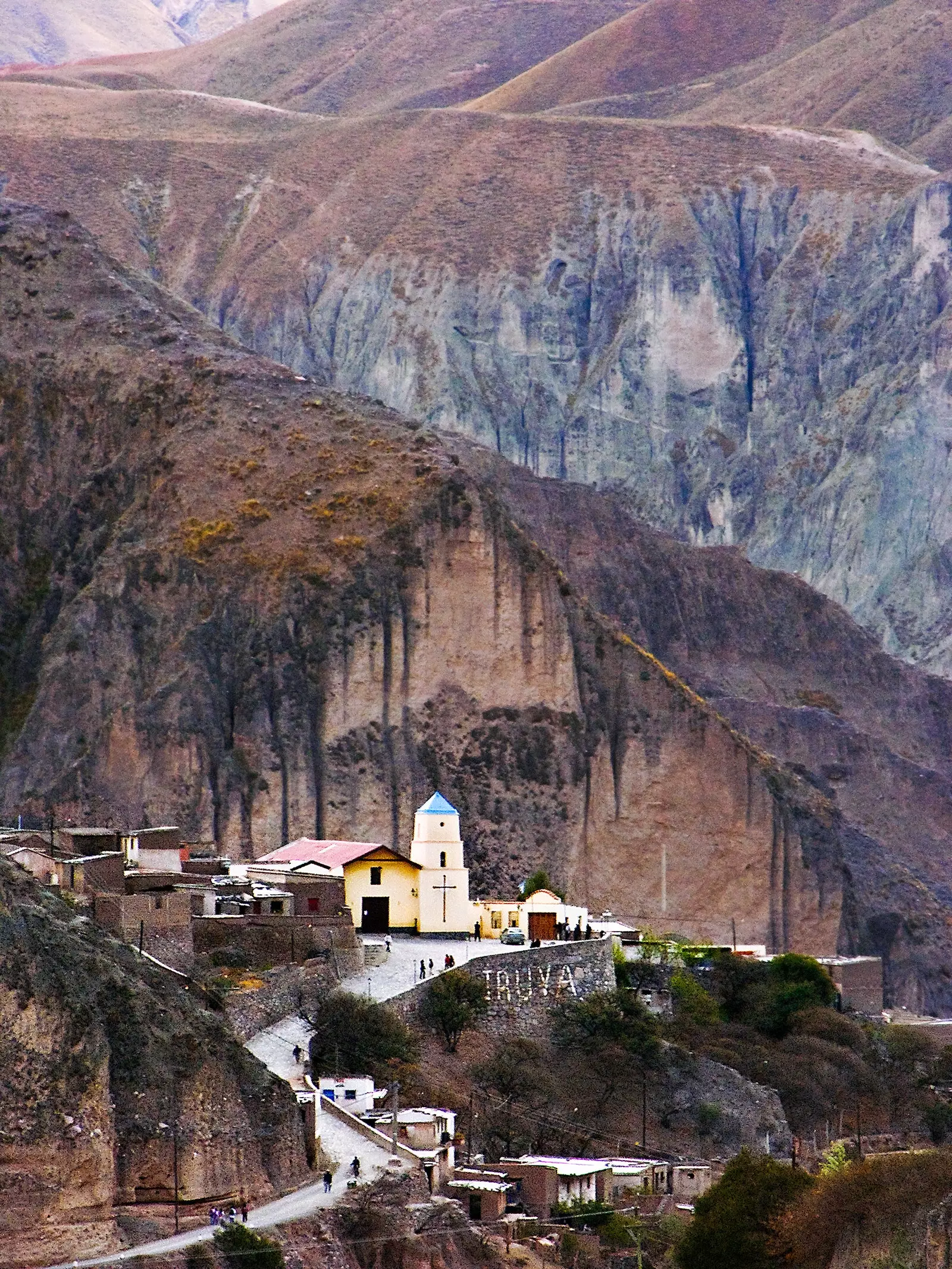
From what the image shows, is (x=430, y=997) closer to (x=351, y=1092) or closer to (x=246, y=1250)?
(x=351, y=1092)

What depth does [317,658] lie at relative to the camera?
128625 millimetres

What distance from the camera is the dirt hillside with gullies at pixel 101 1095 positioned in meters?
51.4

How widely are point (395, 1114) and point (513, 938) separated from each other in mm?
19556

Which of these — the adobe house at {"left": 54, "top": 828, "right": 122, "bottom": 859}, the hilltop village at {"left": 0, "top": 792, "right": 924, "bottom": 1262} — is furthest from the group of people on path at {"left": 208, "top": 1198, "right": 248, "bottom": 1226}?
the adobe house at {"left": 54, "top": 828, "right": 122, "bottom": 859}

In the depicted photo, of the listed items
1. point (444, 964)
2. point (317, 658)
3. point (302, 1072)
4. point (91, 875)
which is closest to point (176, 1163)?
point (302, 1072)

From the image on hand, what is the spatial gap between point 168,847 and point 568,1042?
34.9 ft

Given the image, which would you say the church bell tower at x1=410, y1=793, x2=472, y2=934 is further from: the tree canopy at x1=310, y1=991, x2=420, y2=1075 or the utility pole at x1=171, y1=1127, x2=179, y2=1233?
the utility pole at x1=171, y1=1127, x2=179, y2=1233

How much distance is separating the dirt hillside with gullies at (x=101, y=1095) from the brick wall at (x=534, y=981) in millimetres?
19367

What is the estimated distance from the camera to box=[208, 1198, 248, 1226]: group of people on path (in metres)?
54.0

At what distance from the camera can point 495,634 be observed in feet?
434

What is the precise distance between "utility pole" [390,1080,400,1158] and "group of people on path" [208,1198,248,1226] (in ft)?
25.7

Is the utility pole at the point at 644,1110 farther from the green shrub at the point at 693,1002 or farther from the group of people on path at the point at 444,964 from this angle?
the green shrub at the point at 693,1002

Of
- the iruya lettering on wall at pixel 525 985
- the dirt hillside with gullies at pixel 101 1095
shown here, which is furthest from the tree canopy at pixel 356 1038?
the dirt hillside with gullies at pixel 101 1095

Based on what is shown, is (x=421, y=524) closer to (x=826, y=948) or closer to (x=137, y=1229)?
(x=826, y=948)
